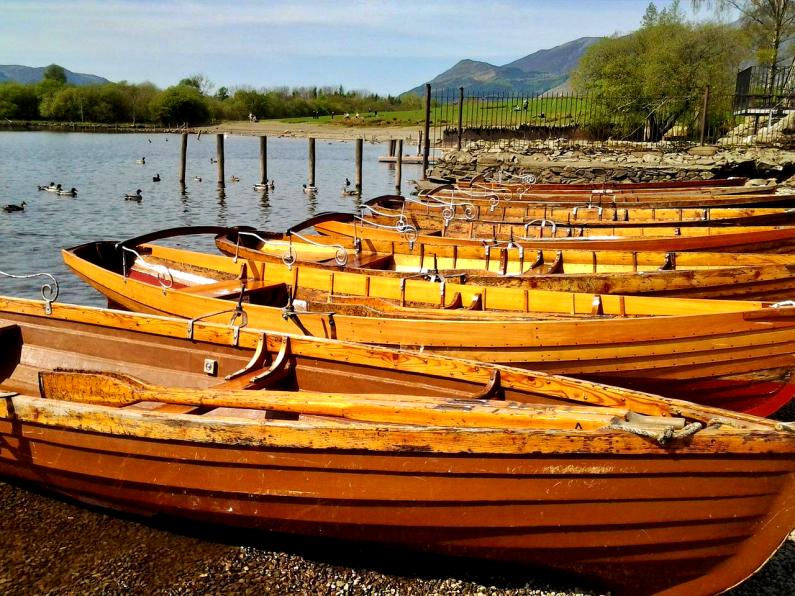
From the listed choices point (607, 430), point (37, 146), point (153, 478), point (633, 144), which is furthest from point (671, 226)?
point (37, 146)

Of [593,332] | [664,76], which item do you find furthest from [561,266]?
[664,76]

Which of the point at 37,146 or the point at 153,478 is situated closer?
the point at 153,478

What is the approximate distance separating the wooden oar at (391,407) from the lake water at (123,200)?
28.0 ft

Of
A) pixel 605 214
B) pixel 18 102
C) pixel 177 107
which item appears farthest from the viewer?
pixel 18 102

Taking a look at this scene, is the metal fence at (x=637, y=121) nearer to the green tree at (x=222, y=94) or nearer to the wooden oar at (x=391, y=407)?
the wooden oar at (x=391, y=407)

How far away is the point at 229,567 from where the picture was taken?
473 centimetres

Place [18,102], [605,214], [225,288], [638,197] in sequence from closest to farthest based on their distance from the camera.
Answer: [225,288] < [605,214] < [638,197] < [18,102]

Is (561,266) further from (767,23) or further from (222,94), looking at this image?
(222,94)

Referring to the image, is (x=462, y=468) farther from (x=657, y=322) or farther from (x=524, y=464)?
(x=657, y=322)

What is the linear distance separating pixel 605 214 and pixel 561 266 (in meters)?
5.15

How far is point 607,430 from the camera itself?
3797 mm

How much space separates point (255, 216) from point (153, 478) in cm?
2135

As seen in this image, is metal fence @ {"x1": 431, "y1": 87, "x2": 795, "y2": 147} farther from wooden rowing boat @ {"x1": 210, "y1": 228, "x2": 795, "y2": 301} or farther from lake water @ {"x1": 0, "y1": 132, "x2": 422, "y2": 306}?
wooden rowing boat @ {"x1": 210, "y1": 228, "x2": 795, "y2": 301}

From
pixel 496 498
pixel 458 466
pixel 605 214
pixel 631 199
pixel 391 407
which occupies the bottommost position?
pixel 496 498
